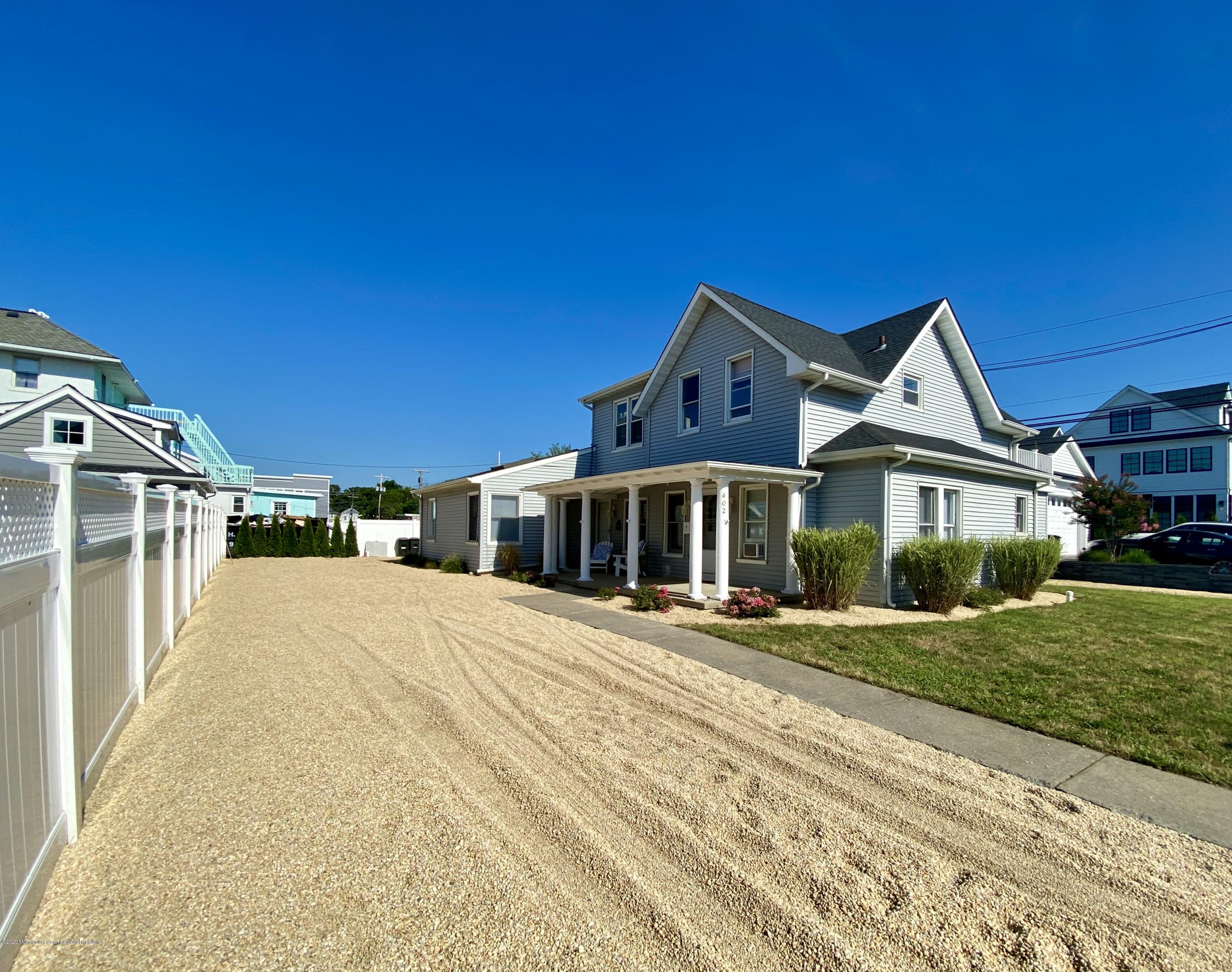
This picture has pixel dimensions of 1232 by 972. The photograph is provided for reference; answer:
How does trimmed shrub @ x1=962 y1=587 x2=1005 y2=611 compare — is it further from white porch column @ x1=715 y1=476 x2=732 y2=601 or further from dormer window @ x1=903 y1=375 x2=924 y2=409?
dormer window @ x1=903 y1=375 x2=924 y2=409

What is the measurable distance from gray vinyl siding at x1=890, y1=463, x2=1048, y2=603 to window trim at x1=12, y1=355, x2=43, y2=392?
29463 millimetres

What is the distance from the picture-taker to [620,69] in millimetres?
11812

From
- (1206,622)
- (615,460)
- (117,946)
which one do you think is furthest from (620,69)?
(1206,622)

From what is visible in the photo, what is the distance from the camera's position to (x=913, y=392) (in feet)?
49.6

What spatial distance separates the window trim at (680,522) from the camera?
14.8 meters

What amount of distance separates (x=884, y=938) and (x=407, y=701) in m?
4.25

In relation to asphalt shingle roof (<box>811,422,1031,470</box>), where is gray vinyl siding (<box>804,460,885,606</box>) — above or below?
below

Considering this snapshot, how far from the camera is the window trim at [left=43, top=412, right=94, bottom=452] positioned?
17094 mm

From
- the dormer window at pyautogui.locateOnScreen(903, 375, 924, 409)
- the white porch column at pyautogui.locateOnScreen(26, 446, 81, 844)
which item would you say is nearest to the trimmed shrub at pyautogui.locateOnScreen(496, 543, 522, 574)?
the dormer window at pyautogui.locateOnScreen(903, 375, 924, 409)

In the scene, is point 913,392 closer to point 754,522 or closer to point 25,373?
point 754,522

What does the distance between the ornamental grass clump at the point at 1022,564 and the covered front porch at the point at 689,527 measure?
16.0 ft

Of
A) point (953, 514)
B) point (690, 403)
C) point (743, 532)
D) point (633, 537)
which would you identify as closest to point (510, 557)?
point (633, 537)

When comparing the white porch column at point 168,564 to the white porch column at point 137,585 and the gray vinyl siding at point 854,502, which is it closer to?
the white porch column at point 137,585

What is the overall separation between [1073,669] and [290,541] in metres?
27.5
